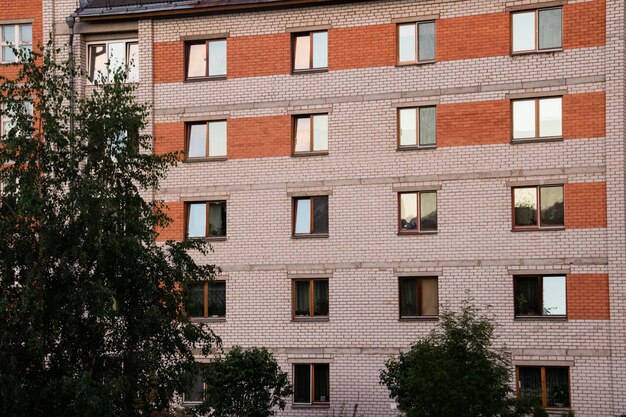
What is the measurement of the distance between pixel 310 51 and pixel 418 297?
777cm

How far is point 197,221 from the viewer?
124ft

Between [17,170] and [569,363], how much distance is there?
16.1 m

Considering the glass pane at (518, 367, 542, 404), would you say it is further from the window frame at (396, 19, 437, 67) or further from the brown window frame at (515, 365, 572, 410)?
the window frame at (396, 19, 437, 67)

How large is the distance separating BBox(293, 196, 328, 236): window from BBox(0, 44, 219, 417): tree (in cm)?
1133

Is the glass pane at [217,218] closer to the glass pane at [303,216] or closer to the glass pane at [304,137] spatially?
the glass pane at [303,216]

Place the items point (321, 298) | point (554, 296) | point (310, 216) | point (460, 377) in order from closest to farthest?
point (460, 377) < point (554, 296) < point (321, 298) < point (310, 216)

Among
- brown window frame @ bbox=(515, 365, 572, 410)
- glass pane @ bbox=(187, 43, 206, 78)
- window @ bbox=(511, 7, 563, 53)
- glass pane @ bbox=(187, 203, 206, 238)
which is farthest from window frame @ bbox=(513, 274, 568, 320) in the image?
glass pane @ bbox=(187, 43, 206, 78)

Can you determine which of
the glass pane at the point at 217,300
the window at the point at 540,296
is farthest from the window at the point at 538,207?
the glass pane at the point at 217,300

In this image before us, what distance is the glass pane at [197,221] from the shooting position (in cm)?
3772

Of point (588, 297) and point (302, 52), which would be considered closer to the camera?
point (588, 297)

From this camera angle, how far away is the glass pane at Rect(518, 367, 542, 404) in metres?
34.0

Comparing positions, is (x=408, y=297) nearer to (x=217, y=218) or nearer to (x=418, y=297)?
(x=418, y=297)

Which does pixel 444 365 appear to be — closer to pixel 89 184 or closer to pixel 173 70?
pixel 89 184

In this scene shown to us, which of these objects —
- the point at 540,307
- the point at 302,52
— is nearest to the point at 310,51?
the point at 302,52
